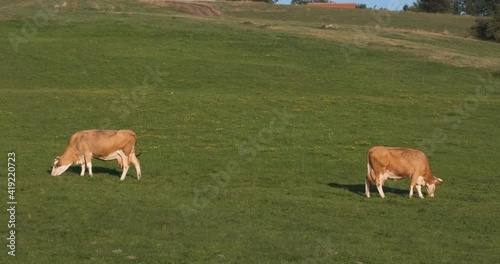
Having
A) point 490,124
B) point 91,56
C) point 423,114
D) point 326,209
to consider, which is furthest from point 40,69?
point 326,209

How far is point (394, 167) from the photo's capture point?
78.7ft

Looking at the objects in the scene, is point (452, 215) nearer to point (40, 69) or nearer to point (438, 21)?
point (40, 69)

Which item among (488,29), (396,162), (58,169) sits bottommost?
(488,29)

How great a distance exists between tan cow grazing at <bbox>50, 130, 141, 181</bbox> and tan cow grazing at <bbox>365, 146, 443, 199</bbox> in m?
6.58

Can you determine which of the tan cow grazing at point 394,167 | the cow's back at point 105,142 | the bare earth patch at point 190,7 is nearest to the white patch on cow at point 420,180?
the tan cow grazing at point 394,167

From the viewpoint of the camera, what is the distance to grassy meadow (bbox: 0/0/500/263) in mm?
18031

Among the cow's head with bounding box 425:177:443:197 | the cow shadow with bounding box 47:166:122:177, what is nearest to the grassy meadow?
the cow shadow with bounding box 47:166:122:177

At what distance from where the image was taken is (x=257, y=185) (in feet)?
84.6

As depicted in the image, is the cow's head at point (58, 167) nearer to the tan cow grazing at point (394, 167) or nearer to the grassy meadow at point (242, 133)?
the grassy meadow at point (242, 133)

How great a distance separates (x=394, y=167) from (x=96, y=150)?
326 inches

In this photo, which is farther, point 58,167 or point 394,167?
point 58,167

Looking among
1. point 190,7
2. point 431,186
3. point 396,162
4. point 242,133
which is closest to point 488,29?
point 190,7

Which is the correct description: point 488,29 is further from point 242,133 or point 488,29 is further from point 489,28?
point 242,133

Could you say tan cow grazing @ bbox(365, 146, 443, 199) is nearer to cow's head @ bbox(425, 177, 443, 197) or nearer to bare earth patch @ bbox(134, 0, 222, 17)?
cow's head @ bbox(425, 177, 443, 197)
